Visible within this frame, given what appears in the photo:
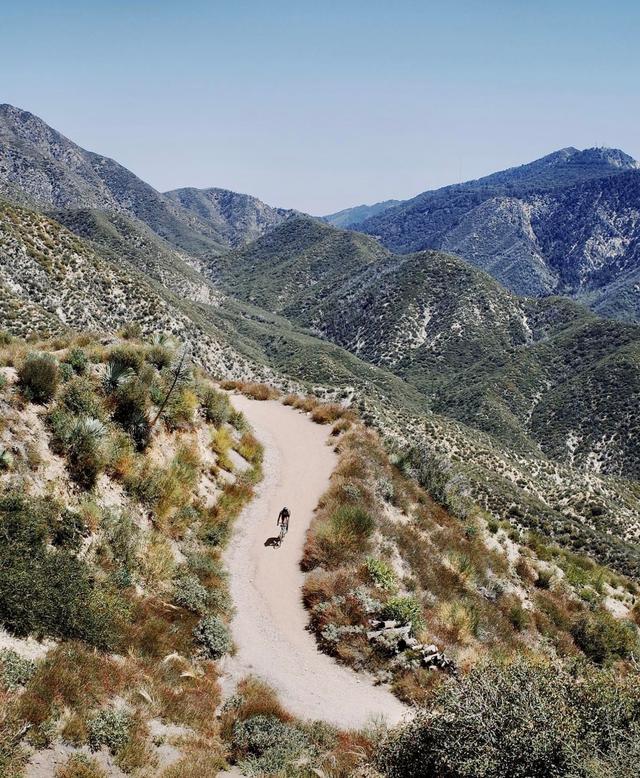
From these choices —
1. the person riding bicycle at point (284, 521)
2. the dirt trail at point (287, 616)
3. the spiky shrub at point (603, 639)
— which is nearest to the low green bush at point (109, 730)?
the dirt trail at point (287, 616)

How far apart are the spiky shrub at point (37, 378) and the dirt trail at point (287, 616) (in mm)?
6275

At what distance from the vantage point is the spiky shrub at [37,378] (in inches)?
478

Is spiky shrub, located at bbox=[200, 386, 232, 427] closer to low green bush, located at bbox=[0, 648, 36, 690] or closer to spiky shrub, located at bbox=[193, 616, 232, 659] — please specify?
spiky shrub, located at bbox=[193, 616, 232, 659]

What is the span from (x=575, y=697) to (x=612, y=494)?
169ft

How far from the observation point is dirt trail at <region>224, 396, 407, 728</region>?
983cm

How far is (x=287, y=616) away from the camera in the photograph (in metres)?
12.2

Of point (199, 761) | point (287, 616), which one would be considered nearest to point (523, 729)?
point (199, 761)

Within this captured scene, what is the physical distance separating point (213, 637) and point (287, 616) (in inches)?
85.0

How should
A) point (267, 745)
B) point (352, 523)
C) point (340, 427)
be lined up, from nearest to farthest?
point (267, 745) → point (352, 523) → point (340, 427)

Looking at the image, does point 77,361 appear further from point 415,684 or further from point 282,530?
point 415,684

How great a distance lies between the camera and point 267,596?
1277cm

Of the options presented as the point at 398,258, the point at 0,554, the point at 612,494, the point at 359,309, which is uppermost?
the point at 398,258

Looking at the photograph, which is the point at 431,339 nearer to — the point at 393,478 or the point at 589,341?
the point at 589,341

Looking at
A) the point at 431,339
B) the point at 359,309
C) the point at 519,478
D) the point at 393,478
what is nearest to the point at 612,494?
the point at 519,478
